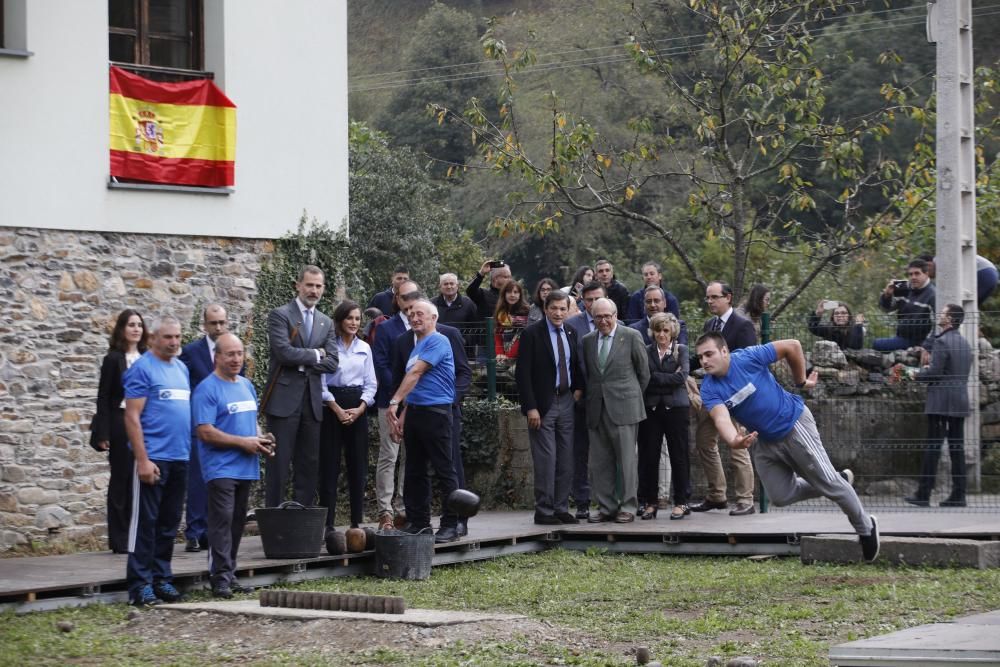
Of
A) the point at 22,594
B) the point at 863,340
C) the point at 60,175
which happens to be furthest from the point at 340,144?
the point at 22,594

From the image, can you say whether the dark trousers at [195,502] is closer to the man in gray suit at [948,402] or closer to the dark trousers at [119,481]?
the dark trousers at [119,481]

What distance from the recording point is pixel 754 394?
11.1 metres

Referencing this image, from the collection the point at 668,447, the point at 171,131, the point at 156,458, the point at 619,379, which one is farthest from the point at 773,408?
the point at 171,131

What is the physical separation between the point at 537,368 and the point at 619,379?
755 millimetres

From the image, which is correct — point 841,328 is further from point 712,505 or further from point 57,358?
point 57,358

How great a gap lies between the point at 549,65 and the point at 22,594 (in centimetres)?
4930

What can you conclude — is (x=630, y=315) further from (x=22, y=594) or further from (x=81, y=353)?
(x=22, y=594)

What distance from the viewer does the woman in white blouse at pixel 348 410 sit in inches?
508

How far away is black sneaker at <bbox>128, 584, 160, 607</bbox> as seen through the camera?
10328 millimetres

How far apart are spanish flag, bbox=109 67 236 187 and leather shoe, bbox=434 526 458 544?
414 cm

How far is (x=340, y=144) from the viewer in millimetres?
15820

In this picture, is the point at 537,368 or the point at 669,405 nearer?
the point at 537,368

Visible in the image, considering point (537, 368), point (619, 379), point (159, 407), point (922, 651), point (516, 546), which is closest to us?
point (922, 651)

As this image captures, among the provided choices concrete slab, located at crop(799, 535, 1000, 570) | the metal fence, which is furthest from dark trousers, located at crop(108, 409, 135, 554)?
the metal fence
